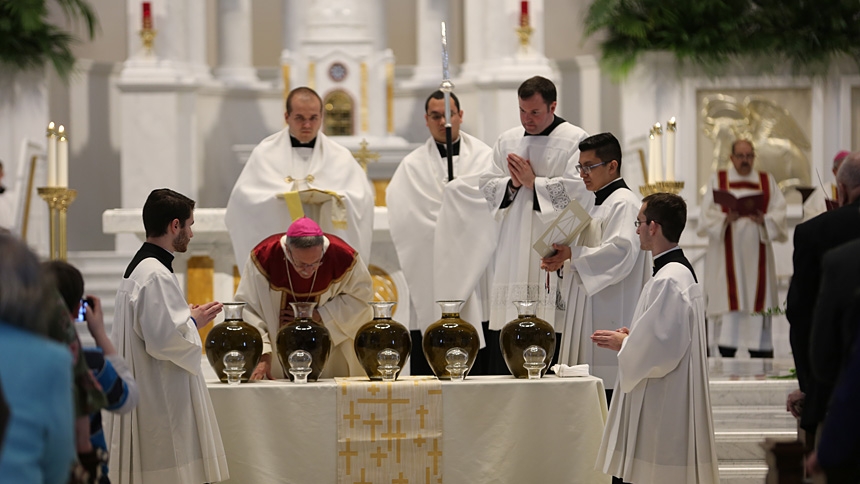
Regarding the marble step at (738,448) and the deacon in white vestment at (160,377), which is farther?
the marble step at (738,448)

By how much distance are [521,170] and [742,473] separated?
6.58 feet

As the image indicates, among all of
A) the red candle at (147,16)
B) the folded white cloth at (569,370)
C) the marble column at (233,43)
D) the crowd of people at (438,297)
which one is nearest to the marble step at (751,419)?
the crowd of people at (438,297)

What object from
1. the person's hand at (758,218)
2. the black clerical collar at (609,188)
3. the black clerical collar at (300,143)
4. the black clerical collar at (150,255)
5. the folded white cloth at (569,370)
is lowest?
the folded white cloth at (569,370)

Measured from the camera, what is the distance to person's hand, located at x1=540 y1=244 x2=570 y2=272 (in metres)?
6.06

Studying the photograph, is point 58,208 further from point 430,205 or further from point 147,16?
point 147,16

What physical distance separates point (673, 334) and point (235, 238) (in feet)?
Answer: 12.4

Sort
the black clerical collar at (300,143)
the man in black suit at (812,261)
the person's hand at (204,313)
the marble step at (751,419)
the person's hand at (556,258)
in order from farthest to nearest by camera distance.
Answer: the black clerical collar at (300,143)
the marble step at (751,419)
the person's hand at (556,258)
the person's hand at (204,313)
the man in black suit at (812,261)

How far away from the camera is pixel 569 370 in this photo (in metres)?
5.80

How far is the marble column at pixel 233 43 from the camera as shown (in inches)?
476

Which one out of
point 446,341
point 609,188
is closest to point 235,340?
point 446,341

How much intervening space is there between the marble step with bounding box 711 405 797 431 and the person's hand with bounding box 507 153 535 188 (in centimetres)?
190

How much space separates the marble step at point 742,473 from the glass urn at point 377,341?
81.5 inches

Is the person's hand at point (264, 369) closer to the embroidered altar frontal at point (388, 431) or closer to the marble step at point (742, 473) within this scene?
Answer: the embroidered altar frontal at point (388, 431)

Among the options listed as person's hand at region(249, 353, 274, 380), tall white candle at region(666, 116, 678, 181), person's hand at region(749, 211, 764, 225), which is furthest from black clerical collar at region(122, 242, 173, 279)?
person's hand at region(749, 211, 764, 225)
